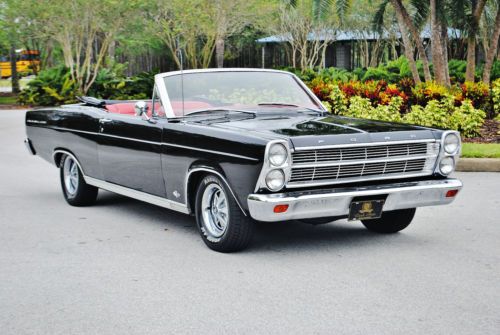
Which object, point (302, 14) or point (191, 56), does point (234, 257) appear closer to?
point (191, 56)

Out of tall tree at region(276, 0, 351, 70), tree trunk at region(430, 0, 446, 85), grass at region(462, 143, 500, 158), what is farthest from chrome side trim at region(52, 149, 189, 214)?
tall tree at region(276, 0, 351, 70)

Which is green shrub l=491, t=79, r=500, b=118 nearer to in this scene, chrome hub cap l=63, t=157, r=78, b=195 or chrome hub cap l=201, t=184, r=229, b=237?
chrome hub cap l=63, t=157, r=78, b=195

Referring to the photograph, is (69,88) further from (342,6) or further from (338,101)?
(338,101)

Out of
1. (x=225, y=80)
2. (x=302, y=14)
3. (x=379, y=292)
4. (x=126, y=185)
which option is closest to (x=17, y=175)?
(x=126, y=185)

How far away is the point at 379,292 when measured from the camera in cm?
572

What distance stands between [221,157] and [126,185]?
186 centimetres

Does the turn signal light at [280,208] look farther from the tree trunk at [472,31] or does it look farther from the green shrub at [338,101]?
the tree trunk at [472,31]

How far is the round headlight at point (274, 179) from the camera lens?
21.0ft

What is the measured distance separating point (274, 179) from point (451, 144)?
179 centimetres

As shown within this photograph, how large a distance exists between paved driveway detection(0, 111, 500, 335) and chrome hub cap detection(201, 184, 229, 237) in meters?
0.21

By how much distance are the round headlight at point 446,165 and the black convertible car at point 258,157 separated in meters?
0.01

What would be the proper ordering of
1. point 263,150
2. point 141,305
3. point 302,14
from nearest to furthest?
point 141,305, point 263,150, point 302,14

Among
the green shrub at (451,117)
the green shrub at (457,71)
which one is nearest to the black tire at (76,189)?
the green shrub at (451,117)

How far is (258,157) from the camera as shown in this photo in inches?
251
